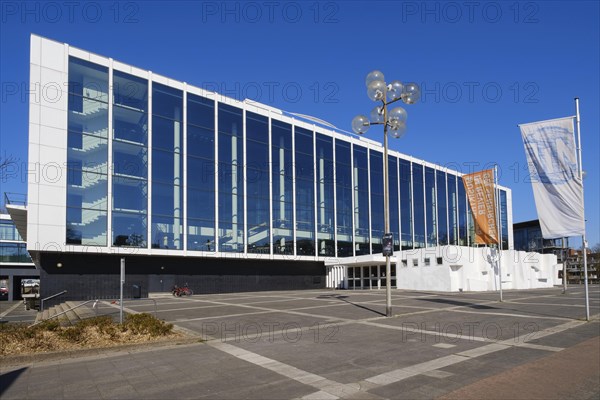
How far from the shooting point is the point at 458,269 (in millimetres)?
35188

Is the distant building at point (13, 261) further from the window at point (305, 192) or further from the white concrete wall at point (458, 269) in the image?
the white concrete wall at point (458, 269)

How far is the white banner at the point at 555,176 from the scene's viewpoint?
16594 mm

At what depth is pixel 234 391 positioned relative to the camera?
716cm

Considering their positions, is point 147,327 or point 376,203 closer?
point 147,327

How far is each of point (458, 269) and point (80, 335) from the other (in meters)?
30.0

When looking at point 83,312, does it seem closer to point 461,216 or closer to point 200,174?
point 200,174

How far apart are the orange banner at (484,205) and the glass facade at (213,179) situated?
17.5 meters

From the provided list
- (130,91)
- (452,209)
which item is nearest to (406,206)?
(452,209)

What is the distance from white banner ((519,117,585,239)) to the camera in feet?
54.4

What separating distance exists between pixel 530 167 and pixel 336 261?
29858 mm

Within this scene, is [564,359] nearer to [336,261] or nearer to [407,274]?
[407,274]

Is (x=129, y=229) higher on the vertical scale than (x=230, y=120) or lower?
lower

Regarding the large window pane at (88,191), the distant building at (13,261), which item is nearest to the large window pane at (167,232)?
the large window pane at (88,191)

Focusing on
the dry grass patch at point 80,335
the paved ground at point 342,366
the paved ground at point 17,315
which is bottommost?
the paved ground at point 17,315
